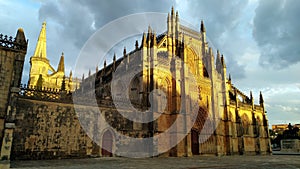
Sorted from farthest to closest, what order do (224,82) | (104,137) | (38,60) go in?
(38,60) < (224,82) < (104,137)

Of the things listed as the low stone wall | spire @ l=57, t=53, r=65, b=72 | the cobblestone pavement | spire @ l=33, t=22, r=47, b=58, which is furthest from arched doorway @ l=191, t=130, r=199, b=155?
Answer: spire @ l=33, t=22, r=47, b=58

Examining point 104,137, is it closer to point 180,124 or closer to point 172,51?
point 180,124

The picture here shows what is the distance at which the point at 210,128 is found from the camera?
31.6m

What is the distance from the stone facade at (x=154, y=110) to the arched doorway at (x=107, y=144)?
9 centimetres

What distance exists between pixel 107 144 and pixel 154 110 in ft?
22.2

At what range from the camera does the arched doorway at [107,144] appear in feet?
67.9

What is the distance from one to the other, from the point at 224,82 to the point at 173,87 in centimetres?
1184

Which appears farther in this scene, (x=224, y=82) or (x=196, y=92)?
(x=224, y=82)

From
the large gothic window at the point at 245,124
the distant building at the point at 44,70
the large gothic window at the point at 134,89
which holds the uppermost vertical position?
the distant building at the point at 44,70

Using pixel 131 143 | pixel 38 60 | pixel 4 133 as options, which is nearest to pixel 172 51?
pixel 131 143

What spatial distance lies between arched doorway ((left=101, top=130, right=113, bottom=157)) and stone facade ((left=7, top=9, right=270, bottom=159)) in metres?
0.09

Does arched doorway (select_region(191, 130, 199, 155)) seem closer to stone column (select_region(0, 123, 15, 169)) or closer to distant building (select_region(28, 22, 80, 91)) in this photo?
stone column (select_region(0, 123, 15, 169))

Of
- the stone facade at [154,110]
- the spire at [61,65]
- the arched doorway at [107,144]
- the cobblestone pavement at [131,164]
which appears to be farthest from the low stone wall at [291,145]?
the spire at [61,65]

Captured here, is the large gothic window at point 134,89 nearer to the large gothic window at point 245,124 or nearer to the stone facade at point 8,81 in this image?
the stone facade at point 8,81
